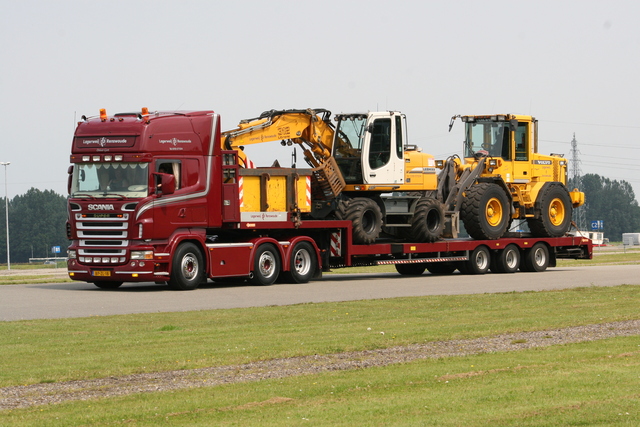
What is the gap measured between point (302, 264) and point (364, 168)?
137 inches

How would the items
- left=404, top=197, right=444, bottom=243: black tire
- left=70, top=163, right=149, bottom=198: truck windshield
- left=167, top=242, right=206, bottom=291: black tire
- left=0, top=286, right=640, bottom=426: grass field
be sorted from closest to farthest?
left=0, top=286, right=640, bottom=426: grass field, left=70, top=163, right=149, bottom=198: truck windshield, left=167, top=242, right=206, bottom=291: black tire, left=404, top=197, right=444, bottom=243: black tire

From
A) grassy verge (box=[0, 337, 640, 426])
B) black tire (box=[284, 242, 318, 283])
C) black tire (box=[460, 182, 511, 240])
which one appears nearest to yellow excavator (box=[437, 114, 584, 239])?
black tire (box=[460, 182, 511, 240])

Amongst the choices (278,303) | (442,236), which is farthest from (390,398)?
(442,236)

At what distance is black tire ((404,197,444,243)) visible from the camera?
30.2 meters

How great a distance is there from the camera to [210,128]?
25.0 metres

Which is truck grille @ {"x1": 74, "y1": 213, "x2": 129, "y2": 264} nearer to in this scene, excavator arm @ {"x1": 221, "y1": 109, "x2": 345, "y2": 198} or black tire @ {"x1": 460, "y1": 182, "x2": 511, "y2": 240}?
excavator arm @ {"x1": 221, "y1": 109, "x2": 345, "y2": 198}

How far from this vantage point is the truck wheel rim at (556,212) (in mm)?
34219

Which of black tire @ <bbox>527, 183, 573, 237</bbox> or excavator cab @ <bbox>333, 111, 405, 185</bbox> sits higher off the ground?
excavator cab @ <bbox>333, 111, 405, 185</bbox>

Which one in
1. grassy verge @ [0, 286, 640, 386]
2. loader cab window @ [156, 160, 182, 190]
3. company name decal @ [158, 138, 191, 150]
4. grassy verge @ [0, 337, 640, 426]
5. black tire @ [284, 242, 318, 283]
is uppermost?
company name decal @ [158, 138, 191, 150]

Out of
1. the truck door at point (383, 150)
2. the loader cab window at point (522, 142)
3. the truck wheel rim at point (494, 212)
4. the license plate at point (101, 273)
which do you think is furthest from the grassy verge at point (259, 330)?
the loader cab window at point (522, 142)

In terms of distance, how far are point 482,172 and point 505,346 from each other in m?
19.3

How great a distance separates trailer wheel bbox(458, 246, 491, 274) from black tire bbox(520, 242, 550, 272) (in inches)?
75.5

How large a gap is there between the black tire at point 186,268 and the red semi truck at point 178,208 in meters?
0.02

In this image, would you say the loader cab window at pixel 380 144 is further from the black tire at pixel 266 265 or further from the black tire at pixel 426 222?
the black tire at pixel 266 265
